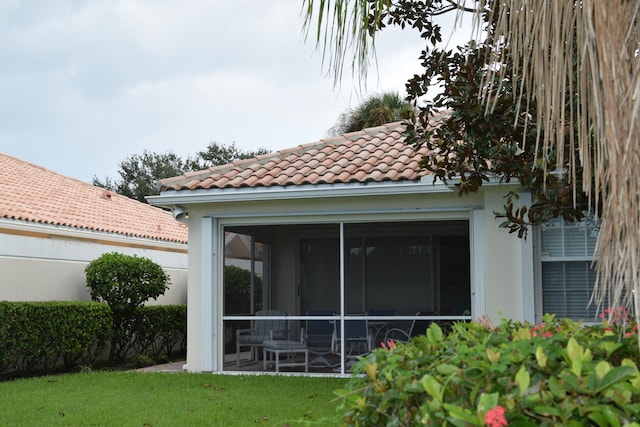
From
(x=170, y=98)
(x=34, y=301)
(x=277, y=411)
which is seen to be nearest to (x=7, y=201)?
(x=34, y=301)

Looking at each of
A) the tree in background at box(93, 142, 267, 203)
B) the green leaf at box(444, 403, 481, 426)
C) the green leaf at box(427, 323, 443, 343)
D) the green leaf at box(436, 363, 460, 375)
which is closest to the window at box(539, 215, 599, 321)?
the green leaf at box(427, 323, 443, 343)

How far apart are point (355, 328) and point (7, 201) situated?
25.0 feet

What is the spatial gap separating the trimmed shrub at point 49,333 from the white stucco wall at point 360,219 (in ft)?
8.11

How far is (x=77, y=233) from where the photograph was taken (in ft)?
52.6

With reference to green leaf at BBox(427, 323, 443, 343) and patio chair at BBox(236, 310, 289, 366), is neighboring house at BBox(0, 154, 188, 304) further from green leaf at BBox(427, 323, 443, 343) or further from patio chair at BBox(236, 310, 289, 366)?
green leaf at BBox(427, 323, 443, 343)

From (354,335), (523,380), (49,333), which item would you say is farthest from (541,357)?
(49,333)

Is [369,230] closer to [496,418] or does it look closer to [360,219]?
[360,219]

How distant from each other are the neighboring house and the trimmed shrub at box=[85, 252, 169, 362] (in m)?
0.65

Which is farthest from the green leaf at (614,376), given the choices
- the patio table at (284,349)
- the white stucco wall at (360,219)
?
the patio table at (284,349)

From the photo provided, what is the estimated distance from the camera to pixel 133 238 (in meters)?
18.0

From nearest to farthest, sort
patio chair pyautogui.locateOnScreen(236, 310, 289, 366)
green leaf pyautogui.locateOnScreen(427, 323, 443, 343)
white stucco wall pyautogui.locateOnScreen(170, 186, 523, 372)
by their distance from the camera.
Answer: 1. green leaf pyautogui.locateOnScreen(427, 323, 443, 343)
2. white stucco wall pyautogui.locateOnScreen(170, 186, 523, 372)
3. patio chair pyautogui.locateOnScreen(236, 310, 289, 366)

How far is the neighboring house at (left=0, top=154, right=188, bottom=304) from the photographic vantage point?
14.4 metres

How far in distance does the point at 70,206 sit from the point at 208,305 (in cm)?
663

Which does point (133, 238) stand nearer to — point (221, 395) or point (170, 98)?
point (221, 395)
